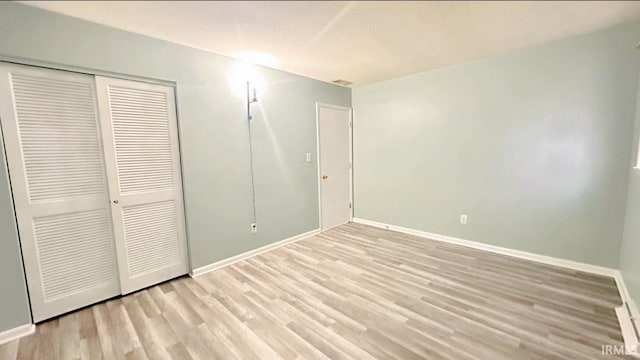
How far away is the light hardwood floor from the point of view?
1721mm

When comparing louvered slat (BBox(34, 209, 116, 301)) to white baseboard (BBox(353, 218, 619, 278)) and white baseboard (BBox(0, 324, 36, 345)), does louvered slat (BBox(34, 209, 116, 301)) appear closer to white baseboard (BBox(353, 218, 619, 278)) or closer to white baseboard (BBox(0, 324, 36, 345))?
white baseboard (BBox(0, 324, 36, 345))

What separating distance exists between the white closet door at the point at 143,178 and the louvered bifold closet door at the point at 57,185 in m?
0.10

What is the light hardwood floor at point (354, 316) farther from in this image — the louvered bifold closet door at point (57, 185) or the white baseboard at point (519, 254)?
the louvered bifold closet door at point (57, 185)

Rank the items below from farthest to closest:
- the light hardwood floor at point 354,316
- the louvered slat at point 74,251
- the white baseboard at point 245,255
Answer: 1. the white baseboard at point 245,255
2. the louvered slat at point 74,251
3. the light hardwood floor at point 354,316

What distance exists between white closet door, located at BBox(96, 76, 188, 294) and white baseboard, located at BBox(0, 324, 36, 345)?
23.2 inches

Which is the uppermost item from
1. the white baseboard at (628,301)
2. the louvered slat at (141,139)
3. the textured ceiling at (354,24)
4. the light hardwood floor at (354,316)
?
the textured ceiling at (354,24)

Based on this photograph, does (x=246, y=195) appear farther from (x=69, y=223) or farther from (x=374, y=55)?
(x=374, y=55)

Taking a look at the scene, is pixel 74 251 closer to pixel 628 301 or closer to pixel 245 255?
pixel 245 255

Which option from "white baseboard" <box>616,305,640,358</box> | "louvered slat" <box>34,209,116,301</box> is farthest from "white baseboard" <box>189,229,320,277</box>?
"white baseboard" <box>616,305,640,358</box>

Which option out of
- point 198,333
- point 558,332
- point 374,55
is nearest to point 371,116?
point 374,55

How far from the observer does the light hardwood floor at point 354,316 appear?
1721 millimetres

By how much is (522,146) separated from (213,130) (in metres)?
3.54

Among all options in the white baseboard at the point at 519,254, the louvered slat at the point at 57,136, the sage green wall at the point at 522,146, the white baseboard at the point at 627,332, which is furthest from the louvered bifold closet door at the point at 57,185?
the white baseboard at the point at 627,332

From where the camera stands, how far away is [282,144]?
11.5ft
